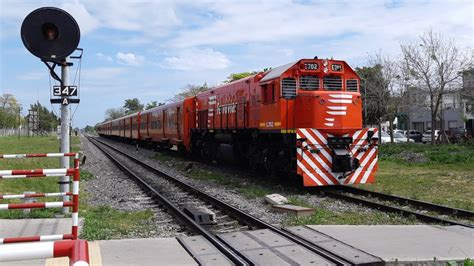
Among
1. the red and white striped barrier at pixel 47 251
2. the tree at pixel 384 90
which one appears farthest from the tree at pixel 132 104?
the red and white striped barrier at pixel 47 251

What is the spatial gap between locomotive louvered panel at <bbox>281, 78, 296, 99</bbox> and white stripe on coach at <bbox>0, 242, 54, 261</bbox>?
33.9ft

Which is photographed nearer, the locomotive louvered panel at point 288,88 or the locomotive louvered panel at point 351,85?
the locomotive louvered panel at point 288,88

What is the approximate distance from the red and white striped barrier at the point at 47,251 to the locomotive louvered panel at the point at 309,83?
10.6 m

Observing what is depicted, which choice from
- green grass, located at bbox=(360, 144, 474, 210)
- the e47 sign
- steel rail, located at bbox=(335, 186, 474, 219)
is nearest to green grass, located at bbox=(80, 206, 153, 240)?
the e47 sign

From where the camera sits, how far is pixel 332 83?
12727 mm

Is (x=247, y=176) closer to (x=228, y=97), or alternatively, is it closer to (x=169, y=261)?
(x=228, y=97)

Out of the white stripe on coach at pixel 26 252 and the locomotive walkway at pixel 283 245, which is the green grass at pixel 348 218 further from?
the white stripe on coach at pixel 26 252

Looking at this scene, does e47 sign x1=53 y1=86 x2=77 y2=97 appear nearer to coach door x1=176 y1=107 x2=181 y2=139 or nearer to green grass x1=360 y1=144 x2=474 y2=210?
green grass x1=360 y1=144 x2=474 y2=210

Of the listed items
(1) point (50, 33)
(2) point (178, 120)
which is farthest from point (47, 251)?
(2) point (178, 120)

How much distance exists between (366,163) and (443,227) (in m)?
5.19

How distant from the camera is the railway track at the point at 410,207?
319 inches

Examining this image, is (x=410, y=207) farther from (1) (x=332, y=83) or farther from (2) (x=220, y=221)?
(1) (x=332, y=83)

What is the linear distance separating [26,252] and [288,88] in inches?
414

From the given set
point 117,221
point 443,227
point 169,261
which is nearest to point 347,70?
point 443,227
